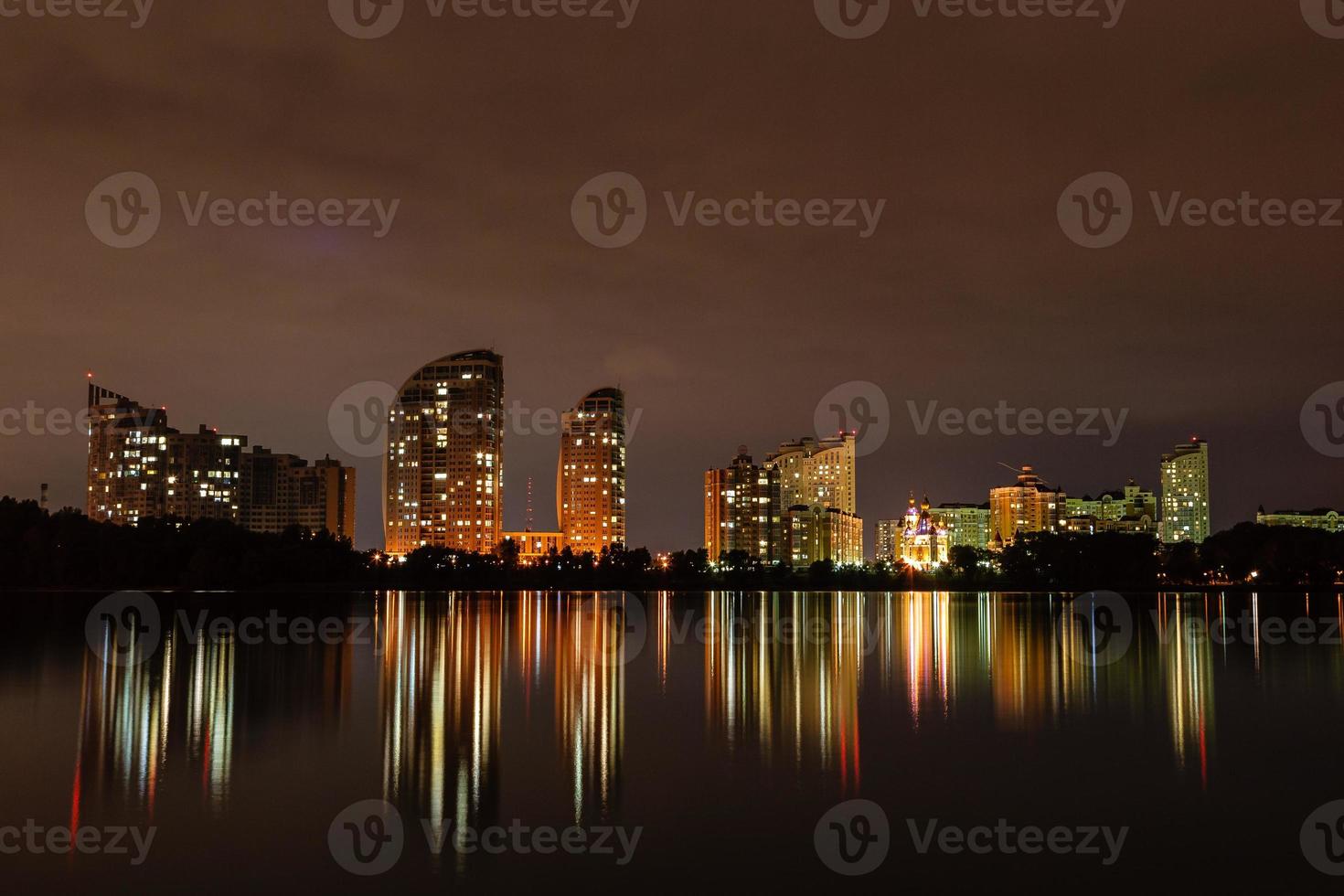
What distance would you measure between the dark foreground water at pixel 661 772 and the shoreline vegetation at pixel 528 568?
80.1 m

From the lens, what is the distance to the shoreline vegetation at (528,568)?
11912 cm

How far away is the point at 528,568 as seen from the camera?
181250 millimetres

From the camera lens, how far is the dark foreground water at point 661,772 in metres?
15.5

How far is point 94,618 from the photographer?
218 feet

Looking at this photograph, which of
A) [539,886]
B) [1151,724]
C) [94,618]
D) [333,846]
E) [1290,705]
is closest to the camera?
[539,886]

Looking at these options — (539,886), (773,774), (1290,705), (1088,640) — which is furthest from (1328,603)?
(539,886)

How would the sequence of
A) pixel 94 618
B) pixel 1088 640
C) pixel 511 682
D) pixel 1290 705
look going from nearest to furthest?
pixel 1290 705 < pixel 511 682 < pixel 1088 640 < pixel 94 618

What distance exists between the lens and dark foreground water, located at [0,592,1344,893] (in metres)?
15.5

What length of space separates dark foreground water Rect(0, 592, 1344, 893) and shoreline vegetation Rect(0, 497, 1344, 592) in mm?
80144

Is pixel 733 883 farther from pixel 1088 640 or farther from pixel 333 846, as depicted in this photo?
pixel 1088 640

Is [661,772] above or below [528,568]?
below

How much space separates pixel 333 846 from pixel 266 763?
244 inches

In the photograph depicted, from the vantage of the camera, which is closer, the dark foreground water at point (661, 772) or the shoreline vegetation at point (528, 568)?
the dark foreground water at point (661, 772)

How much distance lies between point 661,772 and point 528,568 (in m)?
162
